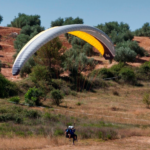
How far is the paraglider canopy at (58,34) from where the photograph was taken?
11.5 meters

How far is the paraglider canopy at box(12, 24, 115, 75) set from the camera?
37.7ft

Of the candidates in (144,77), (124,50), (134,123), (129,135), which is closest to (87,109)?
(134,123)

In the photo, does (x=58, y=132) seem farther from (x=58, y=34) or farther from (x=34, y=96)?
(x=34, y=96)

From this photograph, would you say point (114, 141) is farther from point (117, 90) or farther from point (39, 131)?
point (117, 90)

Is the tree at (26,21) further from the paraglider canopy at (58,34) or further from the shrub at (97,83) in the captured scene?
the paraglider canopy at (58,34)

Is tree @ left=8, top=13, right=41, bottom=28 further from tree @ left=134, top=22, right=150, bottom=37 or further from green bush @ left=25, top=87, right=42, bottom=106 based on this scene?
green bush @ left=25, top=87, right=42, bottom=106

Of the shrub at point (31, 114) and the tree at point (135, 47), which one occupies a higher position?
the tree at point (135, 47)

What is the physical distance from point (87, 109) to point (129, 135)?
8.13 metres

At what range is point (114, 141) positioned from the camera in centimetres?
1148

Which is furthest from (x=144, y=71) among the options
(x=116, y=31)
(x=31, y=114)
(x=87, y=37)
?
(x=31, y=114)

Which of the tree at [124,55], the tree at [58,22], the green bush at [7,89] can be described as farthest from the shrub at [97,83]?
the tree at [58,22]

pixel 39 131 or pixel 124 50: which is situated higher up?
pixel 124 50

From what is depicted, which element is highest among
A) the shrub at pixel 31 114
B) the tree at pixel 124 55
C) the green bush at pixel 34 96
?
the tree at pixel 124 55

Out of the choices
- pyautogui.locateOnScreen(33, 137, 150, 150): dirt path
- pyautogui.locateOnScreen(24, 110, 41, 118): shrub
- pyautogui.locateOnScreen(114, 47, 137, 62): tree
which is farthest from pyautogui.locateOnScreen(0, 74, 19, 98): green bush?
pyautogui.locateOnScreen(114, 47, 137, 62): tree
